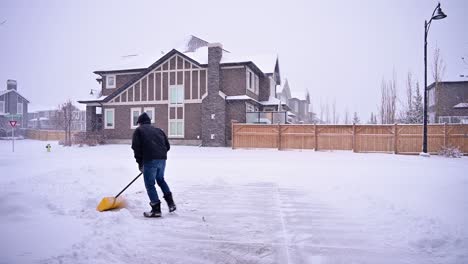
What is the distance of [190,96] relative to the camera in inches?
985

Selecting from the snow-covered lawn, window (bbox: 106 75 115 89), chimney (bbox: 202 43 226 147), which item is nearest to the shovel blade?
the snow-covered lawn

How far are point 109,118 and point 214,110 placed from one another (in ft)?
35.7

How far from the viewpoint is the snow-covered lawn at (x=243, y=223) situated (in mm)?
3725

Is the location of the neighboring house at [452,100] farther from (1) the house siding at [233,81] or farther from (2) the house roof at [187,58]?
(1) the house siding at [233,81]

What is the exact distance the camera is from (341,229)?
4.88 m

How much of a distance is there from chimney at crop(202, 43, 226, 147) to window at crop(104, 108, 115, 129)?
31.0 feet

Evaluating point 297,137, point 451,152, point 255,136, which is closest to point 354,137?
point 297,137

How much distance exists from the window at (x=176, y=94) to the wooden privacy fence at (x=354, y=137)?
23.8ft

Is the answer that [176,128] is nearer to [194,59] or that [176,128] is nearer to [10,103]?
[194,59]

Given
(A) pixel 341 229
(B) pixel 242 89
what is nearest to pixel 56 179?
(A) pixel 341 229

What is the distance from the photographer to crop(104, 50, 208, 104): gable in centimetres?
2484

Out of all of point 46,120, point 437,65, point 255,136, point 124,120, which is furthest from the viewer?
point 46,120

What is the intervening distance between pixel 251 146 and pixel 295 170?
30.6 feet

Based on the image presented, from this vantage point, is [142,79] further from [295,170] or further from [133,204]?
[133,204]
